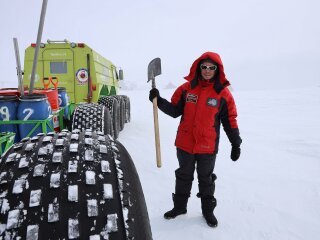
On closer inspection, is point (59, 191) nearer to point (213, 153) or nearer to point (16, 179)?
point (16, 179)

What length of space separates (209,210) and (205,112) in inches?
42.4

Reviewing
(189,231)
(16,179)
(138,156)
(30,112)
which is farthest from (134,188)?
(138,156)

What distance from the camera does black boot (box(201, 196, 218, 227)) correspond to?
9.48 feet

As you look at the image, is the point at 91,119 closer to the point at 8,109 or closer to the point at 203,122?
the point at 8,109

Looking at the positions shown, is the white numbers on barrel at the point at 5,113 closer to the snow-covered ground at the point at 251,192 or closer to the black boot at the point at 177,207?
→ the snow-covered ground at the point at 251,192

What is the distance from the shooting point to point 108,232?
3.22 ft

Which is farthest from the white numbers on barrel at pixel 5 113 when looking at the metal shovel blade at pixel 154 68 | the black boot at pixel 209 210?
the black boot at pixel 209 210

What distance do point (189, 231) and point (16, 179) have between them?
6.99ft

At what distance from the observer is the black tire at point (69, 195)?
0.97 metres

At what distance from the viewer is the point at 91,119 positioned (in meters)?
3.63

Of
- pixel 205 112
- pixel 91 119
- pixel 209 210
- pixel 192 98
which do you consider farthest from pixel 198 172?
pixel 91 119

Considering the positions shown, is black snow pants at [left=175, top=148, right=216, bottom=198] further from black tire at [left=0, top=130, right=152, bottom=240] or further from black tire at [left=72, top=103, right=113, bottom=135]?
black tire at [left=0, top=130, right=152, bottom=240]

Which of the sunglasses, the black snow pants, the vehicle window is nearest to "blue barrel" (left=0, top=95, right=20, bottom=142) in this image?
the black snow pants

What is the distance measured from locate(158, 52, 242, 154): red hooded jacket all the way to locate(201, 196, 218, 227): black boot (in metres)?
0.56
